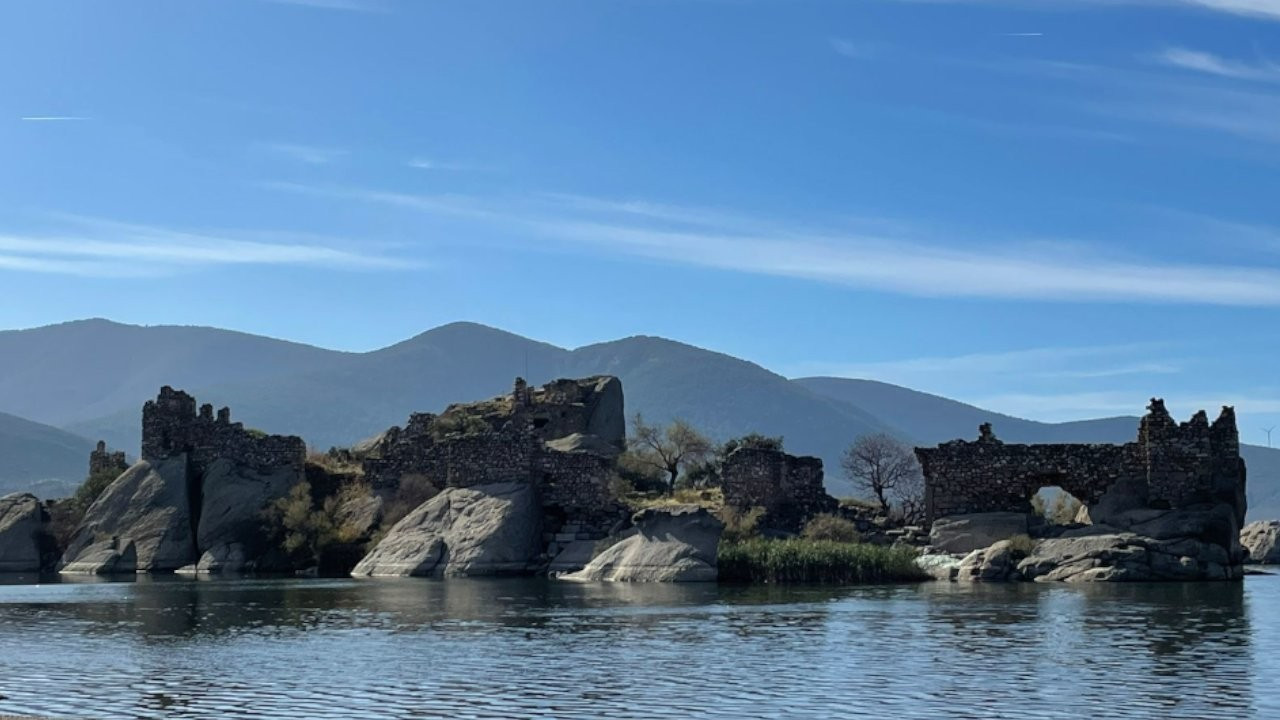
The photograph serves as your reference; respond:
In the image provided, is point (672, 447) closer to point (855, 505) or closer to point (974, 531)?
point (855, 505)

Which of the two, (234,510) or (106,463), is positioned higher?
(106,463)

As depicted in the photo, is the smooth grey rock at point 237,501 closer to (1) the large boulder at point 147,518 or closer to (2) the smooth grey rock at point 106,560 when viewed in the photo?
(1) the large boulder at point 147,518

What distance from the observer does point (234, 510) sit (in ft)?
252

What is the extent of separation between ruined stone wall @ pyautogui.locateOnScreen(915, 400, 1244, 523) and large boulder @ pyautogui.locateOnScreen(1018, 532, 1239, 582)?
3.94 meters

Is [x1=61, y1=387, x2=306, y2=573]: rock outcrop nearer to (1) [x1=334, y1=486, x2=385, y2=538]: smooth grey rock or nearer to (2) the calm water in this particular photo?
(1) [x1=334, y1=486, x2=385, y2=538]: smooth grey rock

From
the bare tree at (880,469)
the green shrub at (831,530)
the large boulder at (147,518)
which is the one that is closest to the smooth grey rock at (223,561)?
the large boulder at (147,518)

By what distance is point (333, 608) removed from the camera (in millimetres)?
46031

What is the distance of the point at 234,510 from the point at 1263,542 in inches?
2303

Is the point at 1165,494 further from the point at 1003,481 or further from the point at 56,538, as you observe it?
the point at 56,538

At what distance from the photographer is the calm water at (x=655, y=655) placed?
24.7 metres

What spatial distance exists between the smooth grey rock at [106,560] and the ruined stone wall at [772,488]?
29.5 m

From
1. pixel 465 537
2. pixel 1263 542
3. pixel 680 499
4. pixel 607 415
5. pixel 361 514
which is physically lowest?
pixel 465 537

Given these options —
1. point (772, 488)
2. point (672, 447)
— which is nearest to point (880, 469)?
point (672, 447)

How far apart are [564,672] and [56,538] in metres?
63.2
